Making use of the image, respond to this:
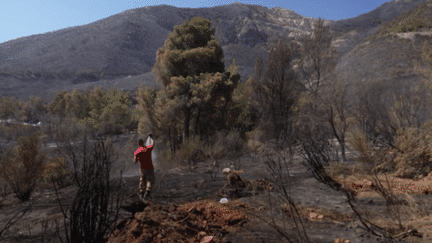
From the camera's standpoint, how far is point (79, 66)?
97938mm

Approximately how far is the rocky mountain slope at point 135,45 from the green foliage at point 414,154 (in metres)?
26.1

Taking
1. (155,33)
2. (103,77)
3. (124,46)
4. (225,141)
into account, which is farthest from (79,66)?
(225,141)

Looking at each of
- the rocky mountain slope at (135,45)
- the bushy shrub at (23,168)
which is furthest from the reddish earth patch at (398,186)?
the rocky mountain slope at (135,45)

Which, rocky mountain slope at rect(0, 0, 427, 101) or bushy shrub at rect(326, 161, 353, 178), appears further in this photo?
rocky mountain slope at rect(0, 0, 427, 101)

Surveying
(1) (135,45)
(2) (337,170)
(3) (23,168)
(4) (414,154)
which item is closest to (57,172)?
(3) (23,168)

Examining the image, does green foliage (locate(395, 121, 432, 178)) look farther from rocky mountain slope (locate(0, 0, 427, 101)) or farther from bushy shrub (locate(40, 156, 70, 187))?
rocky mountain slope (locate(0, 0, 427, 101))

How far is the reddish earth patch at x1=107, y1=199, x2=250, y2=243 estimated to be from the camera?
352 centimetres

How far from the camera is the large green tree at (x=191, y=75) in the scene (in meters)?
16.1

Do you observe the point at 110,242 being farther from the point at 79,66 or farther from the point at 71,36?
the point at 71,36

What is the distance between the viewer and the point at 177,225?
12.9 ft

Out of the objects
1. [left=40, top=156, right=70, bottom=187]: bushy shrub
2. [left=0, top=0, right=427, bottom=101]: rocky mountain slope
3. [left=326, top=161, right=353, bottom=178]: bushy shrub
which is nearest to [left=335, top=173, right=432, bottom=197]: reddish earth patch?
[left=326, top=161, right=353, bottom=178]: bushy shrub

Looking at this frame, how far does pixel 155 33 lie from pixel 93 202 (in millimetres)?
151866

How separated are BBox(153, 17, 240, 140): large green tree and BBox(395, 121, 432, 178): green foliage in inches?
410

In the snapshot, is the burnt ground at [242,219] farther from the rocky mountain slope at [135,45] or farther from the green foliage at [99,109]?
the green foliage at [99,109]
